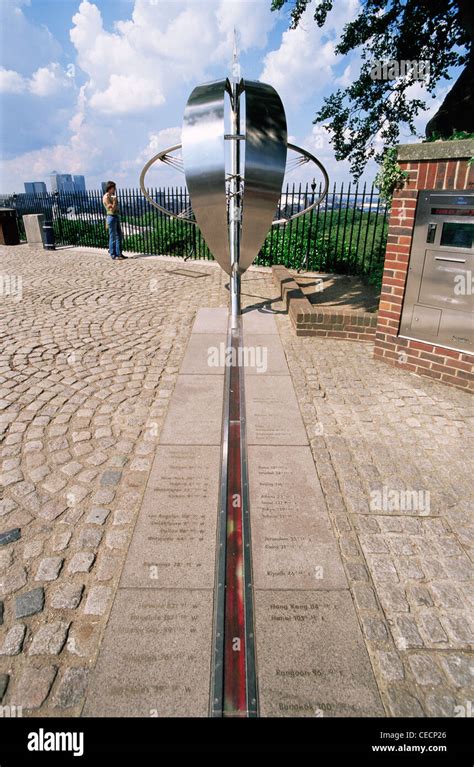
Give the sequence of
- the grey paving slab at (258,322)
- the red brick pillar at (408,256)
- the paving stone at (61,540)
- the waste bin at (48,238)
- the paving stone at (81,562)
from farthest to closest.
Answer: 1. the waste bin at (48,238)
2. the grey paving slab at (258,322)
3. the red brick pillar at (408,256)
4. the paving stone at (61,540)
5. the paving stone at (81,562)

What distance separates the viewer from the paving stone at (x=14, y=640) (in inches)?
85.4

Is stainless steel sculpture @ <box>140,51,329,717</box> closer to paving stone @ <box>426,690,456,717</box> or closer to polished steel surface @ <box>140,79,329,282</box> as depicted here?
polished steel surface @ <box>140,79,329,282</box>

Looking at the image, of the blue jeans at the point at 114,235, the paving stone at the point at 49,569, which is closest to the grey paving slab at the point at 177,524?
the paving stone at the point at 49,569

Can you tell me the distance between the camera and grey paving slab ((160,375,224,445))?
13.1 ft

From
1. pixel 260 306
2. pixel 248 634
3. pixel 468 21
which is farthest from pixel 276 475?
pixel 468 21

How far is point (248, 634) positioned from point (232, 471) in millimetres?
1410

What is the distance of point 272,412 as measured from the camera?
4.51 metres

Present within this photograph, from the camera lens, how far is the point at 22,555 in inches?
107

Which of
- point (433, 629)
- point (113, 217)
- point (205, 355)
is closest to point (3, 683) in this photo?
point (433, 629)

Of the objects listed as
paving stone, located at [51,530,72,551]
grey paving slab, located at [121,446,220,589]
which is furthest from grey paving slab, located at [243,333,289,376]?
paving stone, located at [51,530,72,551]

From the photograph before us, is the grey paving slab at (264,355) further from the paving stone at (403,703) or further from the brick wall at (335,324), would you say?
the paving stone at (403,703)

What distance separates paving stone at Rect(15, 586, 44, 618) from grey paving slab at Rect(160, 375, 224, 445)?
5.45 ft
